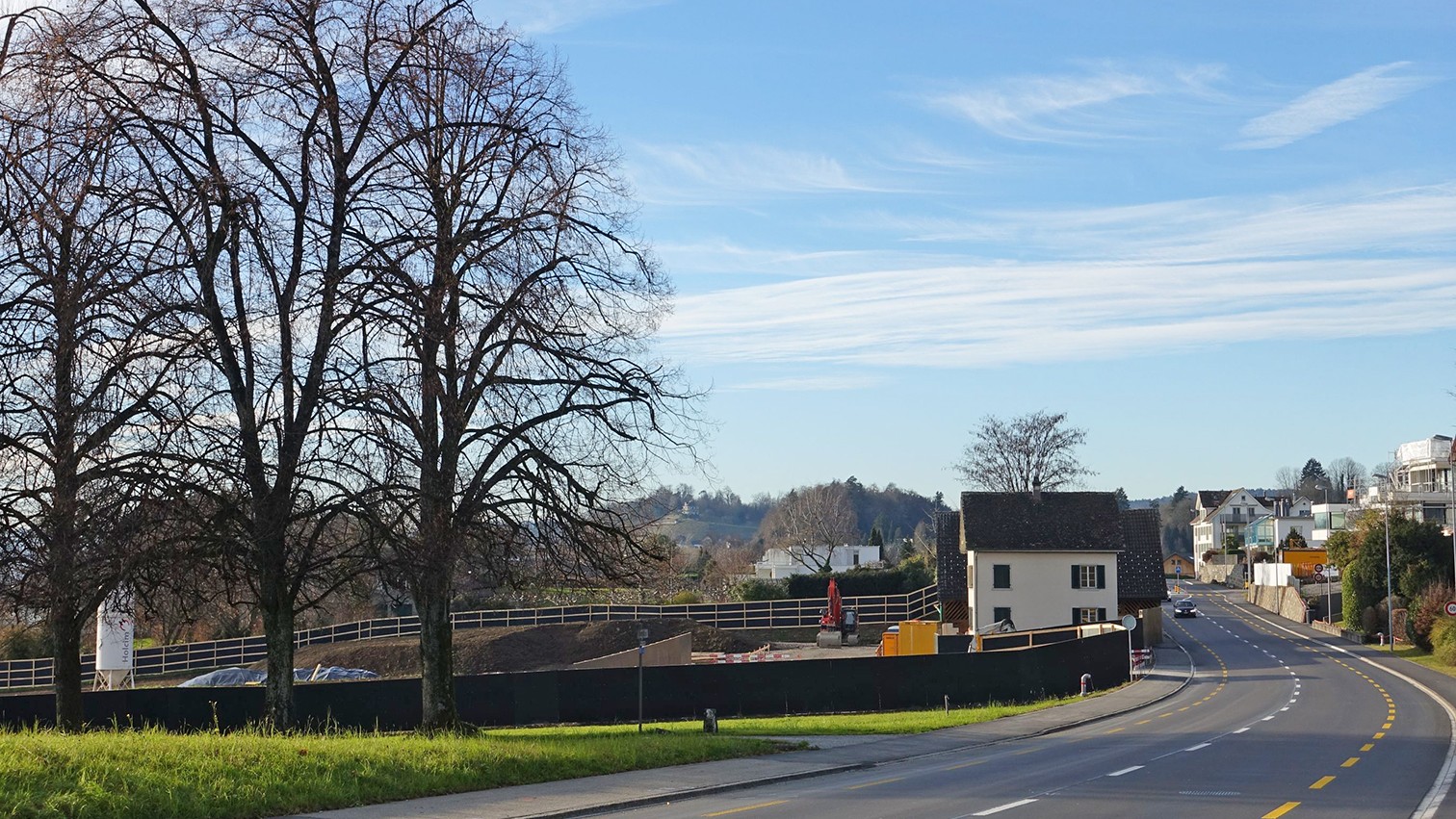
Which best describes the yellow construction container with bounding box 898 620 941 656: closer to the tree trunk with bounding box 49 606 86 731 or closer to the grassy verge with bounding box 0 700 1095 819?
the grassy verge with bounding box 0 700 1095 819

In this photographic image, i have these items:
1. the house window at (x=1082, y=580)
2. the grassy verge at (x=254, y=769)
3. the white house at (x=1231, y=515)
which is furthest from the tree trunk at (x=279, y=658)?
the white house at (x=1231, y=515)

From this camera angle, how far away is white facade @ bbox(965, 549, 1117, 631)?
235 ft

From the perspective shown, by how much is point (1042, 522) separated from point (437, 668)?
176 feet

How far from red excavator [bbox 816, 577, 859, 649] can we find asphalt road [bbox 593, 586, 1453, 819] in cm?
2997

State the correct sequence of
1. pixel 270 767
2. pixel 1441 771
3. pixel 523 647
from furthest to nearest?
pixel 523 647 < pixel 1441 771 < pixel 270 767

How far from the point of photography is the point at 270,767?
652 inches

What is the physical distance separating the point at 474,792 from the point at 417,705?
625 inches

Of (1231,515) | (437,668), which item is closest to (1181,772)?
(437,668)

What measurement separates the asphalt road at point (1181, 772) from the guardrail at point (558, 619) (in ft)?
131

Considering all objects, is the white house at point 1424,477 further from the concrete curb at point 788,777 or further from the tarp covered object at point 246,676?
the concrete curb at point 788,777

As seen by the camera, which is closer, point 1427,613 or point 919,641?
point 919,641

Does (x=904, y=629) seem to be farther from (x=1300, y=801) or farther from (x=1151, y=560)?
(x=1300, y=801)

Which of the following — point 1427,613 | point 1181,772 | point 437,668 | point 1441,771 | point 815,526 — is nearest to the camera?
point 1181,772

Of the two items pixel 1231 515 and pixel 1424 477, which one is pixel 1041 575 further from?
pixel 1231 515
